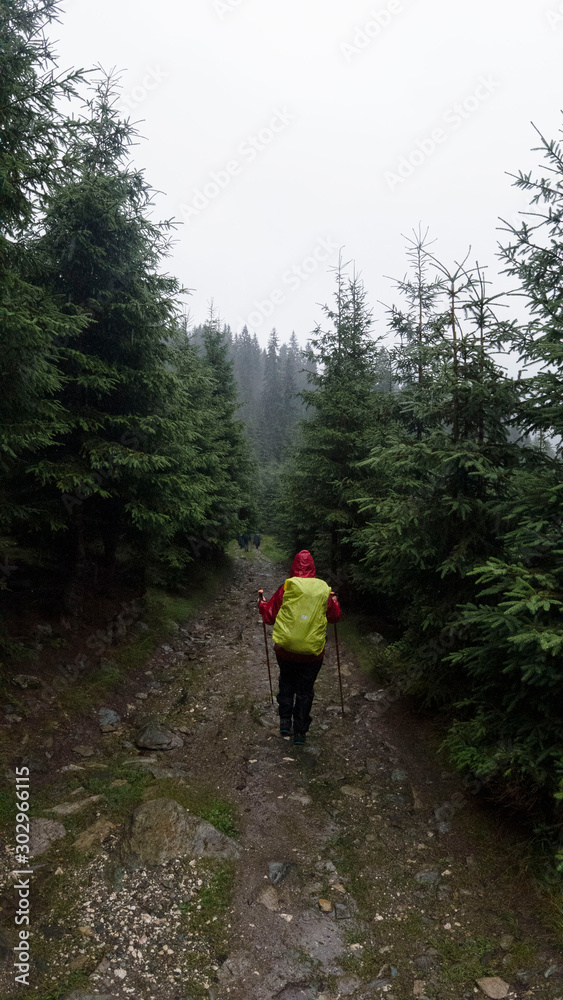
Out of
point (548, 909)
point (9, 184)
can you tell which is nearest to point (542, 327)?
point (548, 909)

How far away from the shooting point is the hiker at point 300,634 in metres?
6.53

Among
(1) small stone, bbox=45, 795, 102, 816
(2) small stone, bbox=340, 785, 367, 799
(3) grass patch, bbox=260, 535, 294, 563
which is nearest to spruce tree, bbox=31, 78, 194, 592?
(1) small stone, bbox=45, 795, 102, 816

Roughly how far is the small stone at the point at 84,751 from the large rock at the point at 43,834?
1.48 m

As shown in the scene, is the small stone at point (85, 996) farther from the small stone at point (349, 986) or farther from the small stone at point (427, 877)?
the small stone at point (427, 877)

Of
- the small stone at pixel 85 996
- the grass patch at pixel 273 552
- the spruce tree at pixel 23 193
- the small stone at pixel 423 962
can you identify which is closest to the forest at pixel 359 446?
the spruce tree at pixel 23 193

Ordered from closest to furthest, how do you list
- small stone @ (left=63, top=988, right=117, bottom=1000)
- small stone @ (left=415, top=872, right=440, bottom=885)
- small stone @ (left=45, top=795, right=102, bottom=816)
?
small stone @ (left=63, top=988, right=117, bottom=1000), small stone @ (left=415, top=872, right=440, bottom=885), small stone @ (left=45, top=795, right=102, bottom=816)

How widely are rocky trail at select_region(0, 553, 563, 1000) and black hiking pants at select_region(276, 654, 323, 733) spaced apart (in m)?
0.47

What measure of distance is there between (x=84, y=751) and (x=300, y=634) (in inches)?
139

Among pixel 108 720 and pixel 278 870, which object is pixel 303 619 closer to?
pixel 278 870

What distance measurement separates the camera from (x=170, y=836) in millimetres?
4961

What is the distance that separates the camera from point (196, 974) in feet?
12.0

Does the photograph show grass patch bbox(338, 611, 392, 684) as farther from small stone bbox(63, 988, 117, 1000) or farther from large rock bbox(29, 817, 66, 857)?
small stone bbox(63, 988, 117, 1000)

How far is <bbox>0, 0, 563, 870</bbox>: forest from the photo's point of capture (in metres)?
5.01

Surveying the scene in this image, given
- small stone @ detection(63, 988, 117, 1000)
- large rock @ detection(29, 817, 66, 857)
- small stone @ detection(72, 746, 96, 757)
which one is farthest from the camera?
small stone @ detection(72, 746, 96, 757)
